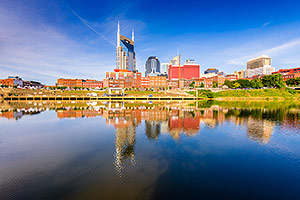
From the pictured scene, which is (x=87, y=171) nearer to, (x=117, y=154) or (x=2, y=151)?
(x=117, y=154)

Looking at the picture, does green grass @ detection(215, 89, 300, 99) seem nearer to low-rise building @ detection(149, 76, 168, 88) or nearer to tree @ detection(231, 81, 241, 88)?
tree @ detection(231, 81, 241, 88)

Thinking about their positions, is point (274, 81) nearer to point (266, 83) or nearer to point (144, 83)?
point (266, 83)

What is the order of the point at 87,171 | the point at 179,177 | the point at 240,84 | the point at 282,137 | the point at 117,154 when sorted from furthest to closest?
the point at 240,84 < the point at 282,137 < the point at 117,154 < the point at 87,171 < the point at 179,177

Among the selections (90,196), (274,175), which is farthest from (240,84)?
(90,196)

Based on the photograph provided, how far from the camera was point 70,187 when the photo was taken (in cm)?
1145

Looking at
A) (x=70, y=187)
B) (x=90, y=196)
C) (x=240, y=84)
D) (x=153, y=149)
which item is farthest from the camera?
(x=240, y=84)

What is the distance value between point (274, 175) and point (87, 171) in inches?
636

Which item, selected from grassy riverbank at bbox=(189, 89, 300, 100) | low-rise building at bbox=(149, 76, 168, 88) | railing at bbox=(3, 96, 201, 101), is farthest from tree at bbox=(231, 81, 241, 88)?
low-rise building at bbox=(149, 76, 168, 88)

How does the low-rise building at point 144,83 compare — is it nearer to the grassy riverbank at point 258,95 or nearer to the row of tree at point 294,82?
the grassy riverbank at point 258,95

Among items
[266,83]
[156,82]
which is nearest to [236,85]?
[266,83]

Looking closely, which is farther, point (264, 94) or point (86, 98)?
point (264, 94)

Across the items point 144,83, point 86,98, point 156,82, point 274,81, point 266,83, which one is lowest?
point 86,98

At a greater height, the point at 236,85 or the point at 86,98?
the point at 236,85

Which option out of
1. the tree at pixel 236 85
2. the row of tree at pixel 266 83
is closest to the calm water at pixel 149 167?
the row of tree at pixel 266 83
